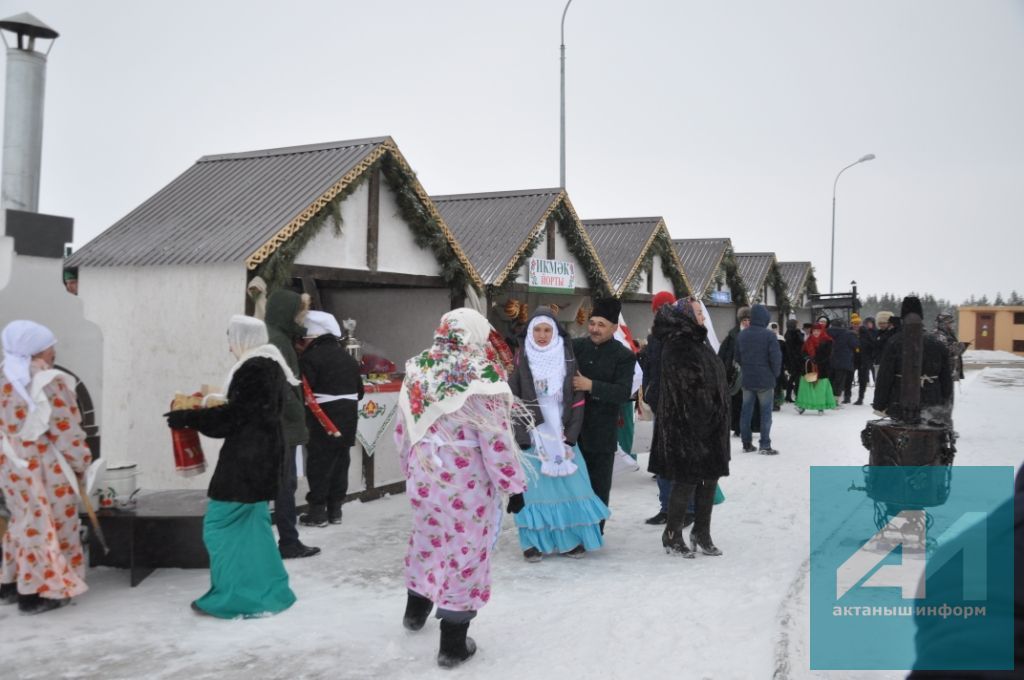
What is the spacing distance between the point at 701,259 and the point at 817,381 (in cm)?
580

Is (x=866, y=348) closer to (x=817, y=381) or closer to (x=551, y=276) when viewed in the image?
(x=817, y=381)

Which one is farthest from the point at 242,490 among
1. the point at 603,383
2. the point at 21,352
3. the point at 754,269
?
the point at 754,269

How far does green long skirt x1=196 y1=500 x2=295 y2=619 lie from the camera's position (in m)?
4.80

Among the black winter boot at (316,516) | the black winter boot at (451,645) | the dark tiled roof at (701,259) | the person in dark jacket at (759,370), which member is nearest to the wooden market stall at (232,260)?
the black winter boot at (316,516)

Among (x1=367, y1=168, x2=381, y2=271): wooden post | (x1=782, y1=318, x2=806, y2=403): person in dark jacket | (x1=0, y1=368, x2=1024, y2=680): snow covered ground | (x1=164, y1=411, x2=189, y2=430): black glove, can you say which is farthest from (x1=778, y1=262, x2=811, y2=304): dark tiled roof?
(x1=164, y1=411, x2=189, y2=430): black glove

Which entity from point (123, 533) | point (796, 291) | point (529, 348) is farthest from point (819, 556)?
point (796, 291)

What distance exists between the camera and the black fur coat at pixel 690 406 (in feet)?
19.8

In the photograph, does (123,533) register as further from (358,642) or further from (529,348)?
(529,348)

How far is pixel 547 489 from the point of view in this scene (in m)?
6.14

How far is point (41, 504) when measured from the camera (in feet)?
15.9

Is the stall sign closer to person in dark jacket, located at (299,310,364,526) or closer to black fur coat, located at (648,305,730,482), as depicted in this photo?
person in dark jacket, located at (299,310,364,526)

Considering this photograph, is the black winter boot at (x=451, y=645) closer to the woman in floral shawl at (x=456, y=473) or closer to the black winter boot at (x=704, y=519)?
the woman in floral shawl at (x=456, y=473)

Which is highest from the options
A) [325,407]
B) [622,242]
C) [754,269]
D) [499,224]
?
[754,269]

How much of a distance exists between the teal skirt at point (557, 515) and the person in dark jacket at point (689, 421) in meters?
0.54
